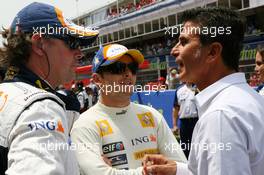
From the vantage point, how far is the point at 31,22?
1664 mm

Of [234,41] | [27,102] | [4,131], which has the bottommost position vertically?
[4,131]

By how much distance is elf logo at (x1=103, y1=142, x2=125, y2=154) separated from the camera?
2379mm

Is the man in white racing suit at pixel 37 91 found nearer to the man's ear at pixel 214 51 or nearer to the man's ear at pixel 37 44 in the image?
the man's ear at pixel 37 44

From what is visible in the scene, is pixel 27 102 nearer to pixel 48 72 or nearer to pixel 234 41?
pixel 48 72

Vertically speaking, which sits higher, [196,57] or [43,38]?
[43,38]

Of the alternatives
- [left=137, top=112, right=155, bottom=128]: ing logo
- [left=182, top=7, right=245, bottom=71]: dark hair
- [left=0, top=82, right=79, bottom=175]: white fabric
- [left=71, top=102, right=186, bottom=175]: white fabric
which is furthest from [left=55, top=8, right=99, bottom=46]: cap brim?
[left=137, top=112, right=155, bottom=128]: ing logo

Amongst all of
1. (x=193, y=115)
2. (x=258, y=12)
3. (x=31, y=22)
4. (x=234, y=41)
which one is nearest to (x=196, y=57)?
(x=234, y=41)

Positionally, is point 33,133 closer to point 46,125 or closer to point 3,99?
point 46,125

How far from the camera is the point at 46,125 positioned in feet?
4.24

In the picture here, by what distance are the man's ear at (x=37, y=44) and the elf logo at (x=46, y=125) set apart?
460 millimetres

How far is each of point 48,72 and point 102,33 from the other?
38955 mm

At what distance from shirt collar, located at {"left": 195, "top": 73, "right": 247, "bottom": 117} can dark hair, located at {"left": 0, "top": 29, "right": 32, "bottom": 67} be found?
847 millimetres

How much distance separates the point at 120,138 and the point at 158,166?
356 mm

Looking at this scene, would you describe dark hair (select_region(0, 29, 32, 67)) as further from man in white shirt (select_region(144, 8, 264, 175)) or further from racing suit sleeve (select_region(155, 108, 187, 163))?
racing suit sleeve (select_region(155, 108, 187, 163))
